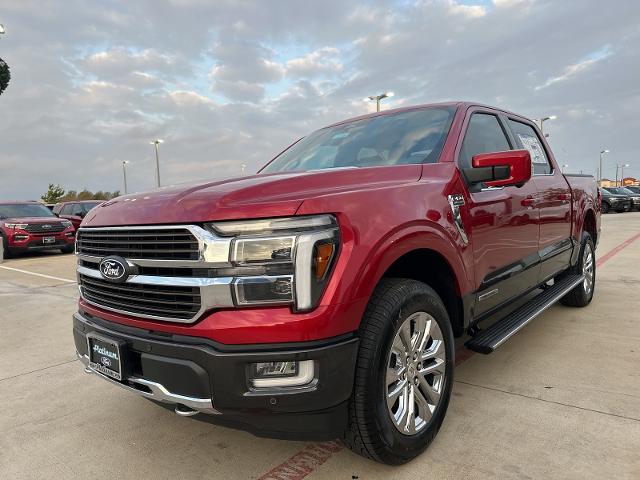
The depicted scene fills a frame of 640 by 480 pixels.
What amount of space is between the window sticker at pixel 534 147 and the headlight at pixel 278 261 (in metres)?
2.85

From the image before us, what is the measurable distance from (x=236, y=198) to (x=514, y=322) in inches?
86.4

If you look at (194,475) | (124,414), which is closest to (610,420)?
(194,475)

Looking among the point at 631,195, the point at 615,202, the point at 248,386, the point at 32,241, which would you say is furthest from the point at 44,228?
the point at 631,195

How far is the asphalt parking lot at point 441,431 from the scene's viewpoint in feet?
7.57

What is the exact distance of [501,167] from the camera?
2.68m

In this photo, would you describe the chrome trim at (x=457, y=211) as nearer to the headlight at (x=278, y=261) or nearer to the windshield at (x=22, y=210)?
the headlight at (x=278, y=261)

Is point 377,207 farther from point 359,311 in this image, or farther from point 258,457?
point 258,457

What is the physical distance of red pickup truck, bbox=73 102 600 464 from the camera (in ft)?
6.20

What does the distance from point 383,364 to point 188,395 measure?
32.6 inches

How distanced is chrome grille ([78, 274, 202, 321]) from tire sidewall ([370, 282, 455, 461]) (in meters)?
0.82

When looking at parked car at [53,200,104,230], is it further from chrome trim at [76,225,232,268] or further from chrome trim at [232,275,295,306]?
chrome trim at [232,275,295,306]

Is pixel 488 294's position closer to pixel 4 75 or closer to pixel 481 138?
pixel 481 138

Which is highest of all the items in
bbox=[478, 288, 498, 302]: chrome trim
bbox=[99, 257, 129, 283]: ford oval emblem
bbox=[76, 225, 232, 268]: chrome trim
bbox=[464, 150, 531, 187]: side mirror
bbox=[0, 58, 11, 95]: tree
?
bbox=[0, 58, 11, 95]: tree

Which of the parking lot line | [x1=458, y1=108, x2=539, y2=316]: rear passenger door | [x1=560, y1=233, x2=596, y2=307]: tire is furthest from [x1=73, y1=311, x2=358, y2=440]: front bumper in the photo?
the parking lot line
